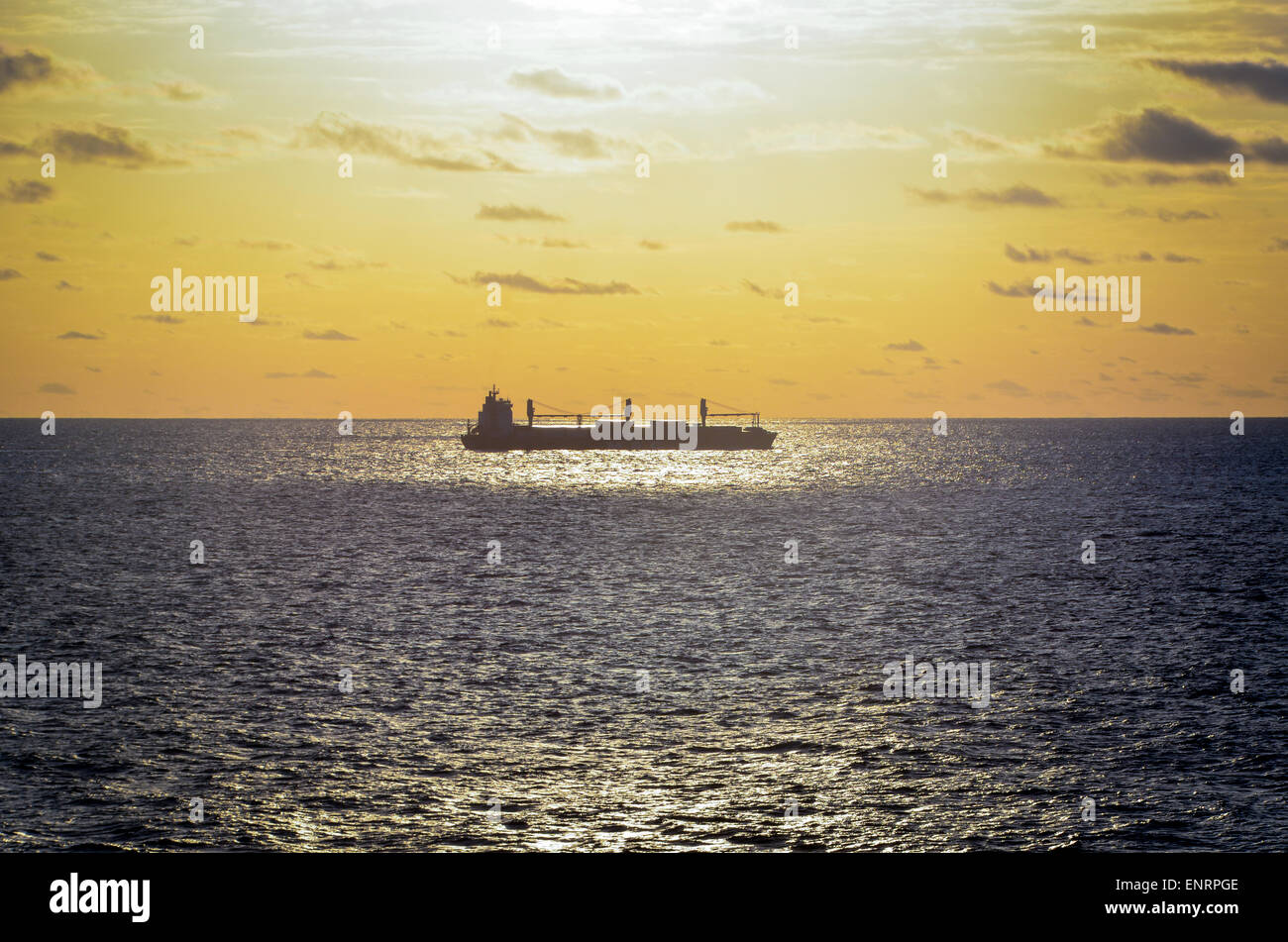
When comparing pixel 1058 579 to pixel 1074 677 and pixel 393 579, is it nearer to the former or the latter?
pixel 1074 677

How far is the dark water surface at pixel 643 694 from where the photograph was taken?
23.8m

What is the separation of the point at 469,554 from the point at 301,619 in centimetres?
2766

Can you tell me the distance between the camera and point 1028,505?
12506 cm

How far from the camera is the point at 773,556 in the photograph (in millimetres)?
76312

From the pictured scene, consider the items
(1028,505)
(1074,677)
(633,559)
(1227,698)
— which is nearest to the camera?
(1227,698)

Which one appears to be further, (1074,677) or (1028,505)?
(1028,505)

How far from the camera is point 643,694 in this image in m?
35.0

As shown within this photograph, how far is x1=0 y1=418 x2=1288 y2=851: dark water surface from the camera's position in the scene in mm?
23766

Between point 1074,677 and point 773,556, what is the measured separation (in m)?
38.6
